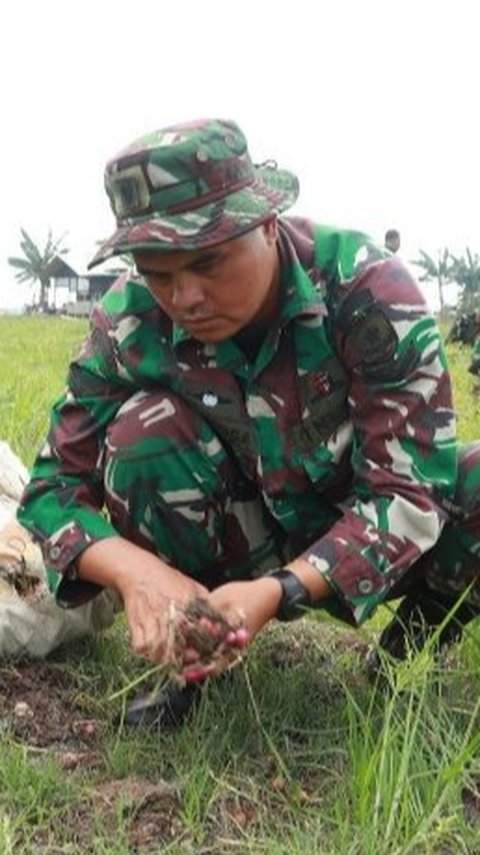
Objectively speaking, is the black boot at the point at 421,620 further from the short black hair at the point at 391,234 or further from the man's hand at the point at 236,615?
the short black hair at the point at 391,234

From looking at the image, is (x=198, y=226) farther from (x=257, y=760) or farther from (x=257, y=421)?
(x=257, y=760)

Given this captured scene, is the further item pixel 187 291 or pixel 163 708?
pixel 163 708

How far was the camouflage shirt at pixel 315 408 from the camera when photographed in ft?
5.65

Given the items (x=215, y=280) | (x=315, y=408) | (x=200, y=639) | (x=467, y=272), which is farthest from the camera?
(x=467, y=272)

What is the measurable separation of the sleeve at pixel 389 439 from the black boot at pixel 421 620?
0.33 m

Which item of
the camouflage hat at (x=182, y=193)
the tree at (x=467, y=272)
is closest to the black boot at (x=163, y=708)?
the camouflage hat at (x=182, y=193)

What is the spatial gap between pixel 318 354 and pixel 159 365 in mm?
257

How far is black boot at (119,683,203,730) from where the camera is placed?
190 cm

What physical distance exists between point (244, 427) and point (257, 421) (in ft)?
0.11

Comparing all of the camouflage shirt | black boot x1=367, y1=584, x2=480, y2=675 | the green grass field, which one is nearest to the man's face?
the camouflage shirt

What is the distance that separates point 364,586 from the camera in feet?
5.60

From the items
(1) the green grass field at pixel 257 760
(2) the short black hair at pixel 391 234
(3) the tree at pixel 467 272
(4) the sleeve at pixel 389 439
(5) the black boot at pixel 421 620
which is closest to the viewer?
(1) the green grass field at pixel 257 760

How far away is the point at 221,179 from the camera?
63.7 inches

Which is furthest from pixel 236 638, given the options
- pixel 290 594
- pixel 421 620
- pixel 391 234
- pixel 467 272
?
pixel 467 272
